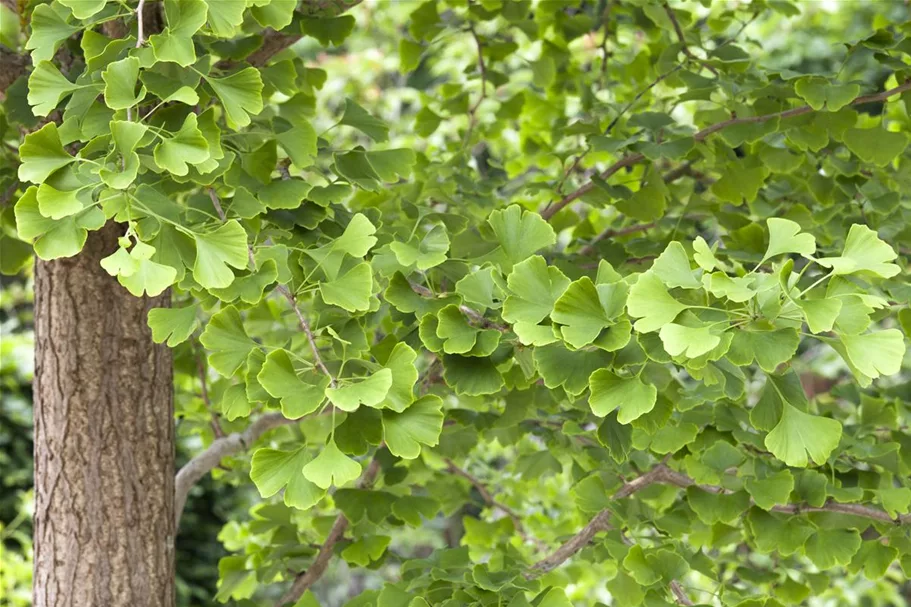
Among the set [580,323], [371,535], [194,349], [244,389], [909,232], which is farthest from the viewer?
[194,349]

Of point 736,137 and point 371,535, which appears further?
point 371,535

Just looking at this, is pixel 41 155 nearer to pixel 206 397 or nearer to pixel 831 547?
pixel 206 397

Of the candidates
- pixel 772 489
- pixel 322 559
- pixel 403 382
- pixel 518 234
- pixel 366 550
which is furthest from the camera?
pixel 322 559

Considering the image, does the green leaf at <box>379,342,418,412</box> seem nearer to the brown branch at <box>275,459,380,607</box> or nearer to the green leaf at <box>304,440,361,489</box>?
the green leaf at <box>304,440,361,489</box>

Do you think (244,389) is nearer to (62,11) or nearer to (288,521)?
(62,11)

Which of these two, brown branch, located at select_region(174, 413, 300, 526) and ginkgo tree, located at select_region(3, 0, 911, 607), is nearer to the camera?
ginkgo tree, located at select_region(3, 0, 911, 607)

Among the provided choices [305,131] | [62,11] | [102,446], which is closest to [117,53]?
[62,11]

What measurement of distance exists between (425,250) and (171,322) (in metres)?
0.23

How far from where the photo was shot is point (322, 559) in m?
1.29

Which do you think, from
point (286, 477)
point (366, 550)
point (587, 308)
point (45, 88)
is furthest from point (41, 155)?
point (366, 550)

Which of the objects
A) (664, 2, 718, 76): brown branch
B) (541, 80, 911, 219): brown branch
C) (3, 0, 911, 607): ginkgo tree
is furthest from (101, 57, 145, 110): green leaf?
(664, 2, 718, 76): brown branch

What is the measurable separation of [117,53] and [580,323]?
43 centimetres

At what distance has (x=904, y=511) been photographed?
3.16 feet

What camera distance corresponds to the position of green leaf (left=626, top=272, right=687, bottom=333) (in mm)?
634
